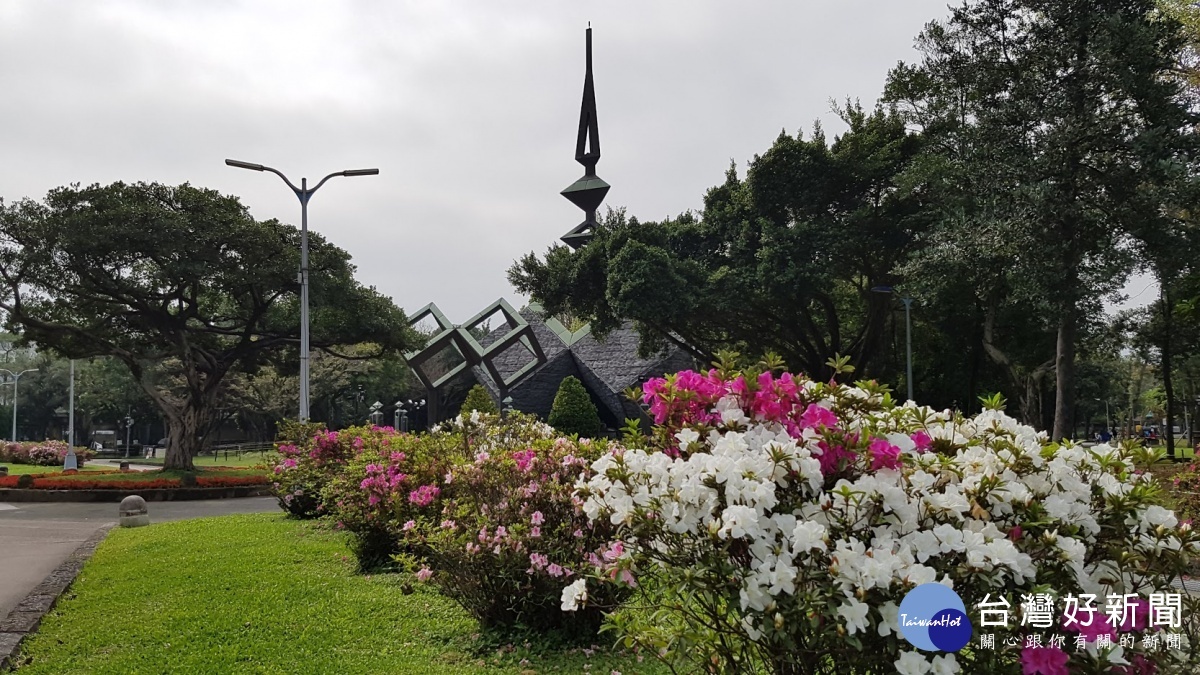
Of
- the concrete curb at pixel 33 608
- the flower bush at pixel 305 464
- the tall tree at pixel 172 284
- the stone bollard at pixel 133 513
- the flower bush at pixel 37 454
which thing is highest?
the tall tree at pixel 172 284

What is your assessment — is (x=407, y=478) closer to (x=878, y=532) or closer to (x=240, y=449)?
(x=878, y=532)

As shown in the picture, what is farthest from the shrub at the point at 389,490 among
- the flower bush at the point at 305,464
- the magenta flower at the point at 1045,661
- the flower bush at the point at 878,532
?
the magenta flower at the point at 1045,661

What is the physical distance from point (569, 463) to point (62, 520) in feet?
39.5

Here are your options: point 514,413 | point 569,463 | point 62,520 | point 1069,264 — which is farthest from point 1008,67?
point 62,520

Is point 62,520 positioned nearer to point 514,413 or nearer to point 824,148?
point 514,413

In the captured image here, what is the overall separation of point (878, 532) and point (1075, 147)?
16314 mm

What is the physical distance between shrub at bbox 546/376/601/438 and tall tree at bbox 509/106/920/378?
4500 millimetres

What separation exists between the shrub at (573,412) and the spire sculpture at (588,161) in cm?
1190

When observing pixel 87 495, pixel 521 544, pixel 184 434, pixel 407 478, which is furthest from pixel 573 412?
pixel 521 544

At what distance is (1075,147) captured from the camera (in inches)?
617

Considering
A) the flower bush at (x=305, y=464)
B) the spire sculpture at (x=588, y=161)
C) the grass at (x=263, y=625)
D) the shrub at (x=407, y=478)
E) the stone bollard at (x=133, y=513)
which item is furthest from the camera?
the spire sculpture at (x=588, y=161)

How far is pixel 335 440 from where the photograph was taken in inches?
432

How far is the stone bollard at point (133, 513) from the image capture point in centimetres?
1184

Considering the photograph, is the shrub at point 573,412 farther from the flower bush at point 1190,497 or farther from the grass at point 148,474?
the flower bush at point 1190,497
